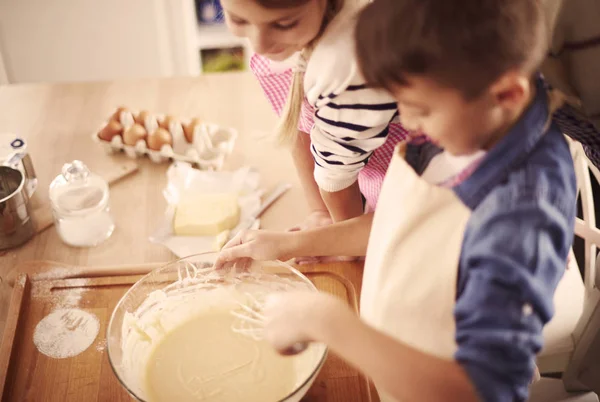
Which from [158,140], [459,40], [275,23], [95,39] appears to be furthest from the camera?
[95,39]

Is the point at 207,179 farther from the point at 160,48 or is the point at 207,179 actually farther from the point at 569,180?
the point at 160,48

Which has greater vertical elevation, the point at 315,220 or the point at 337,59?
the point at 337,59

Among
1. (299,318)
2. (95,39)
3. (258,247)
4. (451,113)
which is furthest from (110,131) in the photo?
(95,39)

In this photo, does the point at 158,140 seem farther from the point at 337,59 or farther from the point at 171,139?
the point at 337,59

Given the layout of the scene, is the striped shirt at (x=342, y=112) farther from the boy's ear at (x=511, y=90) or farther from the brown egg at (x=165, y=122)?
the brown egg at (x=165, y=122)

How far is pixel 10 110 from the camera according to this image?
5.04 ft

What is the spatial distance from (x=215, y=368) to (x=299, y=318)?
27 cm

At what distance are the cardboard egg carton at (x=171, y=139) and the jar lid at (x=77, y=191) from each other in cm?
17

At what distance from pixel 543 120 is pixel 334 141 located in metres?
0.36

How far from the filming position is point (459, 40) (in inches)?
22.3

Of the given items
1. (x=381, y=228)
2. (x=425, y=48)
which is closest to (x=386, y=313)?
(x=381, y=228)

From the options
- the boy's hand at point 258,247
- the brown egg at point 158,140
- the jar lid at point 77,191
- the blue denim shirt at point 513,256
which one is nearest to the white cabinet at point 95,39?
the brown egg at point 158,140

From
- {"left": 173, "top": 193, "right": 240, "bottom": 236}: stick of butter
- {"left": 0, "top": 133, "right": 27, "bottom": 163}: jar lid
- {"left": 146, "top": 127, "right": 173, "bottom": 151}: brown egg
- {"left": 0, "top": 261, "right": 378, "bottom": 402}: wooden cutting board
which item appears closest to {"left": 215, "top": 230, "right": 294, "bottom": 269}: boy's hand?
{"left": 0, "top": 261, "right": 378, "bottom": 402}: wooden cutting board

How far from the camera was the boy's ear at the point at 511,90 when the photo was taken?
0.59m
